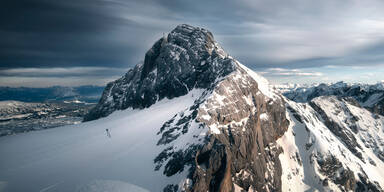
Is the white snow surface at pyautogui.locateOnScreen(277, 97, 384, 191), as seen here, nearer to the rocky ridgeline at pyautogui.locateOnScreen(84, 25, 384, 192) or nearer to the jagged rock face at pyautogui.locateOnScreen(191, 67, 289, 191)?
the rocky ridgeline at pyautogui.locateOnScreen(84, 25, 384, 192)

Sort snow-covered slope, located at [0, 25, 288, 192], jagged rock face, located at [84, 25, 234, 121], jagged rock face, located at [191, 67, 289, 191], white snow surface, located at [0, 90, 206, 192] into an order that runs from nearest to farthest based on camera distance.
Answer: white snow surface, located at [0, 90, 206, 192]
snow-covered slope, located at [0, 25, 288, 192]
jagged rock face, located at [191, 67, 289, 191]
jagged rock face, located at [84, 25, 234, 121]

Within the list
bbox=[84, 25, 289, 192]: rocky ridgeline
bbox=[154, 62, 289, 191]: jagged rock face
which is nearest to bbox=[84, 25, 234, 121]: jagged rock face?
bbox=[84, 25, 289, 192]: rocky ridgeline

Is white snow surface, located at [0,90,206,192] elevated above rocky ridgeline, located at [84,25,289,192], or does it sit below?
below

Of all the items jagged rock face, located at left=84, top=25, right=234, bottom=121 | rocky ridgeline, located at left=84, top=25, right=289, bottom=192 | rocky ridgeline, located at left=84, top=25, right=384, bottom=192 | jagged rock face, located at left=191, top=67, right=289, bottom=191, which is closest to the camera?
jagged rock face, located at left=191, top=67, right=289, bottom=191

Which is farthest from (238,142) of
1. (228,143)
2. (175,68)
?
(175,68)

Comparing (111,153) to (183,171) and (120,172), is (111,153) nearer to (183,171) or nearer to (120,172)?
(120,172)

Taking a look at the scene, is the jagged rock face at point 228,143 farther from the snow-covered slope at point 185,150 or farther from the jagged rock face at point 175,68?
the jagged rock face at point 175,68

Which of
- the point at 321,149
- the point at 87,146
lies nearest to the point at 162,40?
the point at 87,146

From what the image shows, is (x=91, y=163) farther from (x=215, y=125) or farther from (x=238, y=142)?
(x=238, y=142)
